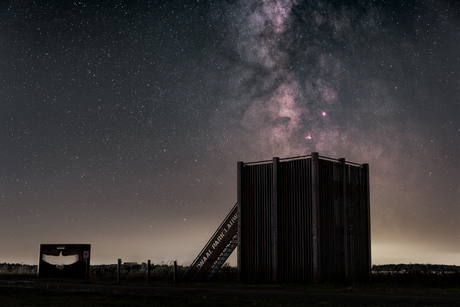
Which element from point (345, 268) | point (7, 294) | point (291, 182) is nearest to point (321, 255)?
point (345, 268)

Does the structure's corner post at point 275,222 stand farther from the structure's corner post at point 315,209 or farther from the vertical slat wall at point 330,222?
the vertical slat wall at point 330,222

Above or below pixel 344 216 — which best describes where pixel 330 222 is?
below

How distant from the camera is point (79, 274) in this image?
115 ft

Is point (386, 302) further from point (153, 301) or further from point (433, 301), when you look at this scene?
point (153, 301)

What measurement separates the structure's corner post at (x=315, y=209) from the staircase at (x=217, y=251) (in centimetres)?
534

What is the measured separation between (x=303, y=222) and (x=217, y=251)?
6.23 metres

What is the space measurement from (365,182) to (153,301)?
18.2 metres

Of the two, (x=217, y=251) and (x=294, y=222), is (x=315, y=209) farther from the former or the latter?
(x=217, y=251)

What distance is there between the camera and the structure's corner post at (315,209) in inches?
1016

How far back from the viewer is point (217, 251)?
100 ft

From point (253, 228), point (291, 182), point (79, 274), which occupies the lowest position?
point (79, 274)

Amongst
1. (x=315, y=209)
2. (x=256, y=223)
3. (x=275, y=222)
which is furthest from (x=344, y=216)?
(x=256, y=223)

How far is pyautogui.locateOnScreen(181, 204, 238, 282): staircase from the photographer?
30.2 metres

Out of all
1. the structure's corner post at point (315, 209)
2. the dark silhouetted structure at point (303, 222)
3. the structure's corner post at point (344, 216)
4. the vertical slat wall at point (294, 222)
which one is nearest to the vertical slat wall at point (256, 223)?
the dark silhouetted structure at point (303, 222)
